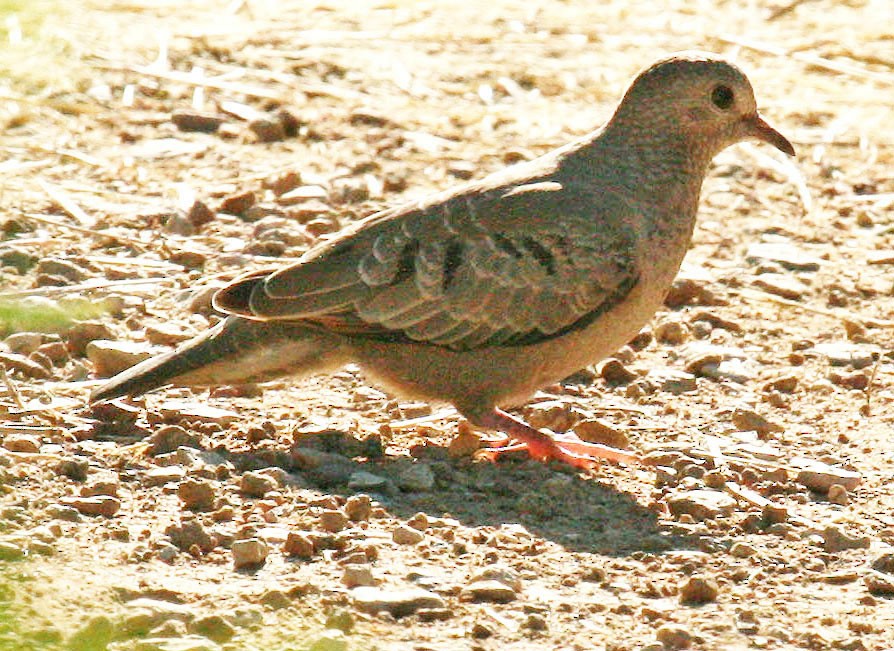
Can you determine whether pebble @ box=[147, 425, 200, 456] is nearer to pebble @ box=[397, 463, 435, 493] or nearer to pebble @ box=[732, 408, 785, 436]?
pebble @ box=[397, 463, 435, 493]

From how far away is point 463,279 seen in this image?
15.5 feet

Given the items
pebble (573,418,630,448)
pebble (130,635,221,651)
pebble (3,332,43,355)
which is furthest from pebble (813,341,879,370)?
pebble (130,635,221,651)

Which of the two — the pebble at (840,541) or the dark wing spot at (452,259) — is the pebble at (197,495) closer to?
the dark wing spot at (452,259)

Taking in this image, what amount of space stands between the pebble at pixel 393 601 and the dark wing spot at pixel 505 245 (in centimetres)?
142

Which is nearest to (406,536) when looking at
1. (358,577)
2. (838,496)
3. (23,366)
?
(358,577)

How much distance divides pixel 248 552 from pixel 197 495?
0.42m

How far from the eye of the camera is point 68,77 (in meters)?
2.21

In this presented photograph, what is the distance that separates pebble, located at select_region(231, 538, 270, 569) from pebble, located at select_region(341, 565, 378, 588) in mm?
228

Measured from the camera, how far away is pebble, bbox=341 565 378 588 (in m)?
3.61

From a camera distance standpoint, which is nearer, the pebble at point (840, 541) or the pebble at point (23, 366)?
the pebble at point (840, 541)

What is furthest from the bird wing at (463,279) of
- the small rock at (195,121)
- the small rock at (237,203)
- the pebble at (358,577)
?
the small rock at (195,121)

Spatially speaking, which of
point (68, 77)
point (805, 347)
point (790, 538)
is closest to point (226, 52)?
point (805, 347)

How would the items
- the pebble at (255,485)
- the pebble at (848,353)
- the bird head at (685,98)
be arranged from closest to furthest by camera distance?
the pebble at (255,485) < the bird head at (685,98) < the pebble at (848,353)

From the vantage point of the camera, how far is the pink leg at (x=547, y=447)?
466 centimetres
